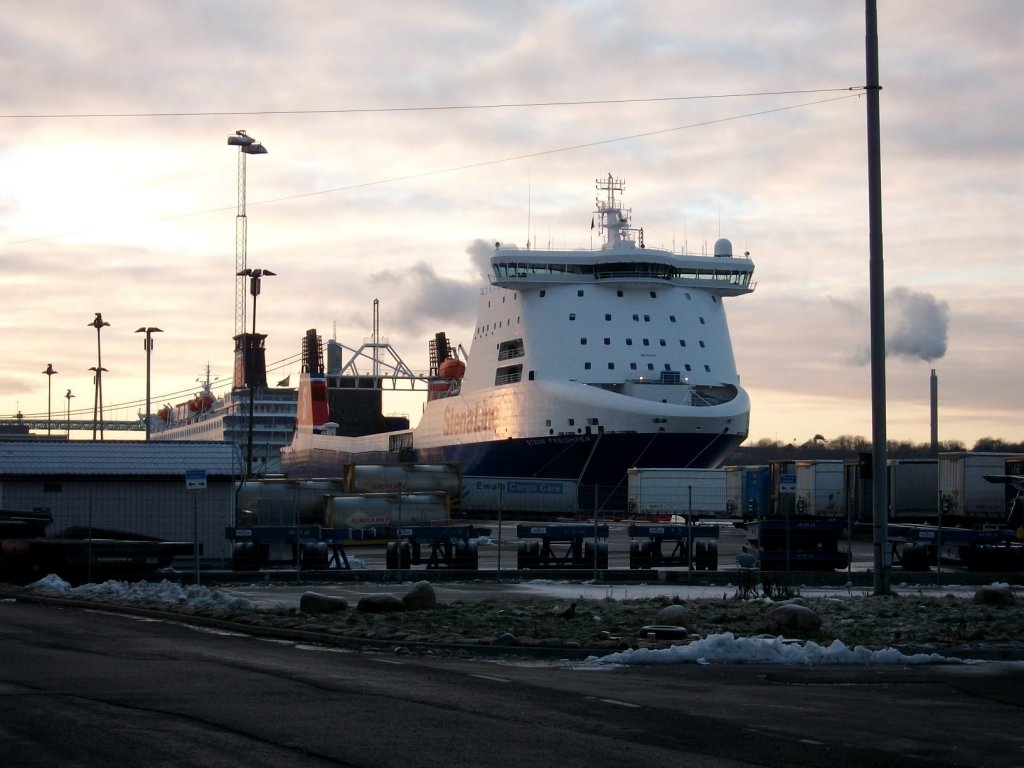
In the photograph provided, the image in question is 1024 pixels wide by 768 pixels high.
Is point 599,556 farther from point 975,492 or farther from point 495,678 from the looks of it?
point 495,678

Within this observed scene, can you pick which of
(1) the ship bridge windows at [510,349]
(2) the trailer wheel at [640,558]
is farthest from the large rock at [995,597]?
(1) the ship bridge windows at [510,349]

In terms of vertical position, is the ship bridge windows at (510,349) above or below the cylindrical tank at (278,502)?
above

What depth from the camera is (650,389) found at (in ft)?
193

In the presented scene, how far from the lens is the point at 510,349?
209ft

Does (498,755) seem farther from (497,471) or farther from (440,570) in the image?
(497,471)

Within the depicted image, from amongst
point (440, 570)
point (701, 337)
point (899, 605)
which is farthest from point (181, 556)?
point (701, 337)

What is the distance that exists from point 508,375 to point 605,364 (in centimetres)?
581

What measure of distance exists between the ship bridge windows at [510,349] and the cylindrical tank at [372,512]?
23626mm

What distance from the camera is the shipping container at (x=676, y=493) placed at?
48188 mm

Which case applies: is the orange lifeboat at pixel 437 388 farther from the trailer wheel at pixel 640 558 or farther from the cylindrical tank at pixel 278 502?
the trailer wheel at pixel 640 558

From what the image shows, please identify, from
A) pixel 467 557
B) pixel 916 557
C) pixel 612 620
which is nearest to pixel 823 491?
pixel 916 557

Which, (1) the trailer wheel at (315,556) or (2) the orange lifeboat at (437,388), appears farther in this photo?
(2) the orange lifeboat at (437,388)

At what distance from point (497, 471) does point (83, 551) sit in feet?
132

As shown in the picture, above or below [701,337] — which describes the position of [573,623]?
below
